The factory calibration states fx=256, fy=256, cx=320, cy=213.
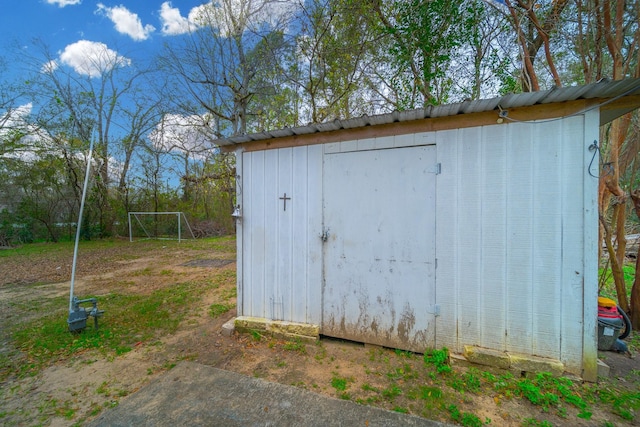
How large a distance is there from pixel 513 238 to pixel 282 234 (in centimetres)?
228

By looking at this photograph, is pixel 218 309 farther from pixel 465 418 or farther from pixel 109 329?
pixel 465 418

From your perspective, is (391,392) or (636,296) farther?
(636,296)

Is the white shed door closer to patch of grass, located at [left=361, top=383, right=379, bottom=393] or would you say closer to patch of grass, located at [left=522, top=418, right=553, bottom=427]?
patch of grass, located at [left=361, top=383, right=379, bottom=393]

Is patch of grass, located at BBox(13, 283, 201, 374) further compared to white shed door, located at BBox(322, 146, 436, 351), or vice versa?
patch of grass, located at BBox(13, 283, 201, 374)

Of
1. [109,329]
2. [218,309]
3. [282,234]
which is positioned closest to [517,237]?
[282,234]

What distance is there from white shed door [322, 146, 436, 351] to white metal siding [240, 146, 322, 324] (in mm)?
156

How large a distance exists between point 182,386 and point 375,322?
1.86 meters

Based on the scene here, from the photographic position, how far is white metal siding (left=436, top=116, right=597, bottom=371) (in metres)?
2.11

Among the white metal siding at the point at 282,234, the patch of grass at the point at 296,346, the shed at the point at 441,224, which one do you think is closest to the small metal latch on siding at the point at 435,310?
the shed at the point at 441,224

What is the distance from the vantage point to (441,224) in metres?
2.43

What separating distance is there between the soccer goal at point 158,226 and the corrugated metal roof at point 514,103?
11.9m

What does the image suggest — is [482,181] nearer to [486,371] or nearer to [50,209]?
[486,371]

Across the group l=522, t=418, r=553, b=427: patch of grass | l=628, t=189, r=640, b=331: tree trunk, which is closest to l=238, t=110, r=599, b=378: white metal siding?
l=522, t=418, r=553, b=427: patch of grass

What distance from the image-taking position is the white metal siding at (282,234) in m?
2.90
